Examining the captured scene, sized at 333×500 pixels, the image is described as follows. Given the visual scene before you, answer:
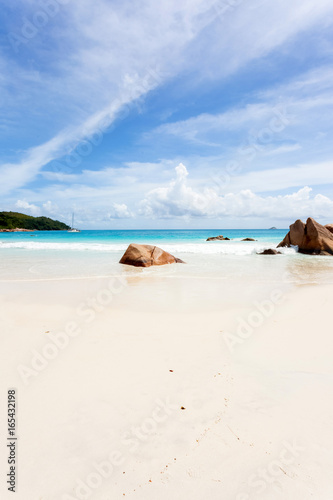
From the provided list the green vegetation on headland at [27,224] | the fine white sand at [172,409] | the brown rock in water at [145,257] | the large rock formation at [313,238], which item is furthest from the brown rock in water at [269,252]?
the green vegetation on headland at [27,224]

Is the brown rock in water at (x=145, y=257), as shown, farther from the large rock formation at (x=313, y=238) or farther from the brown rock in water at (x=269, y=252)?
the large rock formation at (x=313, y=238)

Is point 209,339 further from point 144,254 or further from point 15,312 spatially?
point 144,254

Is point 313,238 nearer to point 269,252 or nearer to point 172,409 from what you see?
point 269,252

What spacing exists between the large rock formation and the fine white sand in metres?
15.3

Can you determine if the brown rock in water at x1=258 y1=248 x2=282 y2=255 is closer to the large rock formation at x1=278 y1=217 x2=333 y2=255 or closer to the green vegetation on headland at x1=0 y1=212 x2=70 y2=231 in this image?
the large rock formation at x1=278 y1=217 x2=333 y2=255

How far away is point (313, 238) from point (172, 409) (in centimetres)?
1922

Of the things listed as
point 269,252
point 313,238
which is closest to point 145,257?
point 269,252

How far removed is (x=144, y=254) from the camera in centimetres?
1345

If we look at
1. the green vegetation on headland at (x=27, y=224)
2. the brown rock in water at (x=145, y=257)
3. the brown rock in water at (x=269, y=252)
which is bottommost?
the brown rock in water at (x=269, y=252)

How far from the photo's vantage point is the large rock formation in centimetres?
1839

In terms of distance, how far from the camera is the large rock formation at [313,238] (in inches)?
724

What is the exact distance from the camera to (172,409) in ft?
8.74

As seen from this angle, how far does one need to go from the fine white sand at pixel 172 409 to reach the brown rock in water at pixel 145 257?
316 inches

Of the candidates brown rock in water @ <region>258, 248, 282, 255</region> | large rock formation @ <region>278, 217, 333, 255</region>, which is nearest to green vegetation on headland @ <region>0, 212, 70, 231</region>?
brown rock in water @ <region>258, 248, 282, 255</region>
